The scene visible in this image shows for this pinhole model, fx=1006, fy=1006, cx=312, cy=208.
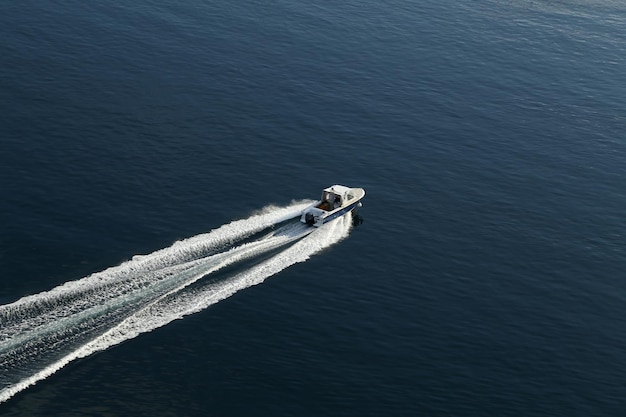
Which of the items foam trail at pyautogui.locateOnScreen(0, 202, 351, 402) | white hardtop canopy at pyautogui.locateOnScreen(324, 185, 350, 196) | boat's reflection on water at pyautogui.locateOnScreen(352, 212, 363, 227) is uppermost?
white hardtop canopy at pyautogui.locateOnScreen(324, 185, 350, 196)

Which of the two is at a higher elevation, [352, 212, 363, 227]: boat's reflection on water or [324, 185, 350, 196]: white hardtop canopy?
[324, 185, 350, 196]: white hardtop canopy

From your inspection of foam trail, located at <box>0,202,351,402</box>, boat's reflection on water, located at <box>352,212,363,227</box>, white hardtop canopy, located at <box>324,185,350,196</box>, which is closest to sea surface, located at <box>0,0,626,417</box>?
foam trail, located at <box>0,202,351,402</box>

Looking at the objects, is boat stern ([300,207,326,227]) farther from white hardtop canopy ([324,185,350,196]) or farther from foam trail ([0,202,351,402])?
white hardtop canopy ([324,185,350,196])

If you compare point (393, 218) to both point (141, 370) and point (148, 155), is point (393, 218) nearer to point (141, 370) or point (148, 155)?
point (148, 155)

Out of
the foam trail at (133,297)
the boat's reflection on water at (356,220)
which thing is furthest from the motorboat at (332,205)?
the foam trail at (133,297)

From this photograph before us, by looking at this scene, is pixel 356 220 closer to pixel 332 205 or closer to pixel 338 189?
pixel 332 205

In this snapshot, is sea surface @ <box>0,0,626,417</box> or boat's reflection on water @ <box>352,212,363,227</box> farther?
boat's reflection on water @ <box>352,212,363,227</box>

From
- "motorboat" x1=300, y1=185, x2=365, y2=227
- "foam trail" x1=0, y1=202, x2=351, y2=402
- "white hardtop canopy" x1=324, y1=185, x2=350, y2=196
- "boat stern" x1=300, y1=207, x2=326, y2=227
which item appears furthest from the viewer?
"white hardtop canopy" x1=324, y1=185, x2=350, y2=196

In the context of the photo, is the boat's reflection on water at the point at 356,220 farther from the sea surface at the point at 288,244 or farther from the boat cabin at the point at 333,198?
the boat cabin at the point at 333,198

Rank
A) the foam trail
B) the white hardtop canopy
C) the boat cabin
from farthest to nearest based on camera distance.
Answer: the white hardtop canopy → the boat cabin → the foam trail
